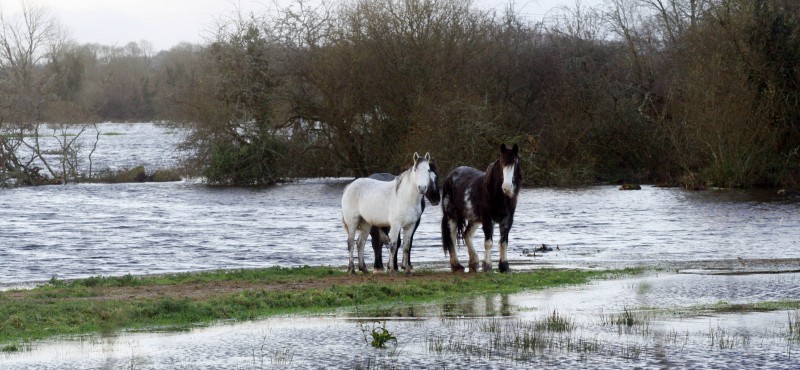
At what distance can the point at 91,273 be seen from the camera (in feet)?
62.3

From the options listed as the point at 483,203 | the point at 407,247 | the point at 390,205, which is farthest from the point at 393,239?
the point at 483,203

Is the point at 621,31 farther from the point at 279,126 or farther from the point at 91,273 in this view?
the point at 91,273

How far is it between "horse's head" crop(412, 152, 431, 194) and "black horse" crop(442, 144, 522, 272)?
46.7 inches

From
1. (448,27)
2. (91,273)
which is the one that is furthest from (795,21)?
(91,273)

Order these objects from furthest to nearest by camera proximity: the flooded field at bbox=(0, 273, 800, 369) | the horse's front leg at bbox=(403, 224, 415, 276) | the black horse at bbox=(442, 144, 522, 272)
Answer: the horse's front leg at bbox=(403, 224, 415, 276), the black horse at bbox=(442, 144, 522, 272), the flooded field at bbox=(0, 273, 800, 369)

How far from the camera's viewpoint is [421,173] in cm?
1513

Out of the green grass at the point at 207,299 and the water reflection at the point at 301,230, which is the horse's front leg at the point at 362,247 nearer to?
the green grass at the point at 207,299

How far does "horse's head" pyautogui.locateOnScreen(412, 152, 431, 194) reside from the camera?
49.2 ft

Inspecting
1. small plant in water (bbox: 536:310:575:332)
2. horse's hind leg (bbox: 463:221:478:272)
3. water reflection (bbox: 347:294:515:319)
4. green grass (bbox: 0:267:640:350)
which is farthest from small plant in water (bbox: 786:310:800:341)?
horse's hind leg (bbox: 463:221:478:272)

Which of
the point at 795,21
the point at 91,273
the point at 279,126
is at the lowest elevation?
the point at 91,273

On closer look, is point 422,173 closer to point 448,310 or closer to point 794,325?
point 448,310

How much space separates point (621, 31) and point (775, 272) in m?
35.5

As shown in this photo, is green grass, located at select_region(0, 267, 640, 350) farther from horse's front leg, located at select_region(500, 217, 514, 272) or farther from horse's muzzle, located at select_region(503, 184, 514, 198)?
horse's muzzle, located at select_region(503, 184, 514, 198)

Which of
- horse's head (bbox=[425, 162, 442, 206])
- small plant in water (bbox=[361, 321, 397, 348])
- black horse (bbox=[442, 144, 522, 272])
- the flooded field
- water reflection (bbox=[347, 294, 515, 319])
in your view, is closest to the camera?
the flooded field
